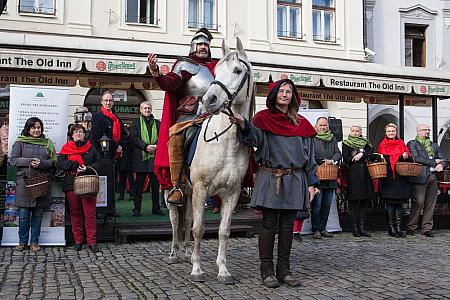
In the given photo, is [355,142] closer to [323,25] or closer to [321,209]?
[321,209]

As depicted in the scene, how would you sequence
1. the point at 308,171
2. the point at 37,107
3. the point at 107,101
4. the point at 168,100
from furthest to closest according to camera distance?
1. the point at 107,101
2. the point at 37,107
3. the point at 168,100
4. the point at 308,171

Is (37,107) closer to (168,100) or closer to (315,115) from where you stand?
(168,100)

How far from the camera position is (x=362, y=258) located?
7199 mm

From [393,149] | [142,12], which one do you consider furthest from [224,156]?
[142,12]

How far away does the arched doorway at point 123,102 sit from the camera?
16.8 metres

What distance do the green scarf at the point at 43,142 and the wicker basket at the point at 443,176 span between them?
7.25 meters

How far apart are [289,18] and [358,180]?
1163cm

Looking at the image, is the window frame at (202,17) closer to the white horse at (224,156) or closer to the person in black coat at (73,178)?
the person in black coat at (73,178)

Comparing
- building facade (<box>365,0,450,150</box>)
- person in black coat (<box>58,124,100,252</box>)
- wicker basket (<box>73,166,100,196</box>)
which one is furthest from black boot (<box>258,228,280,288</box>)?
building facade (<box>365,0,450,150</box>)

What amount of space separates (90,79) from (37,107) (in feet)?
6.68

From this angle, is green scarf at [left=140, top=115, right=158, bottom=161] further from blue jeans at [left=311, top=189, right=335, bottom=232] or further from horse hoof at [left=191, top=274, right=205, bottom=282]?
horse hoof at [left=191, top=274, right=205, bottom=282]

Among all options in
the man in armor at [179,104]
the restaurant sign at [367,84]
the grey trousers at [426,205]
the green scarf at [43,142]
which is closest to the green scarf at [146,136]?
the green scarf at [43,142]

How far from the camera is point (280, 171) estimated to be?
209 inches

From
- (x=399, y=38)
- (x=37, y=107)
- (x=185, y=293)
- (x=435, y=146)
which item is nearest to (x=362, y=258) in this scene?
(x=185, y=293)
